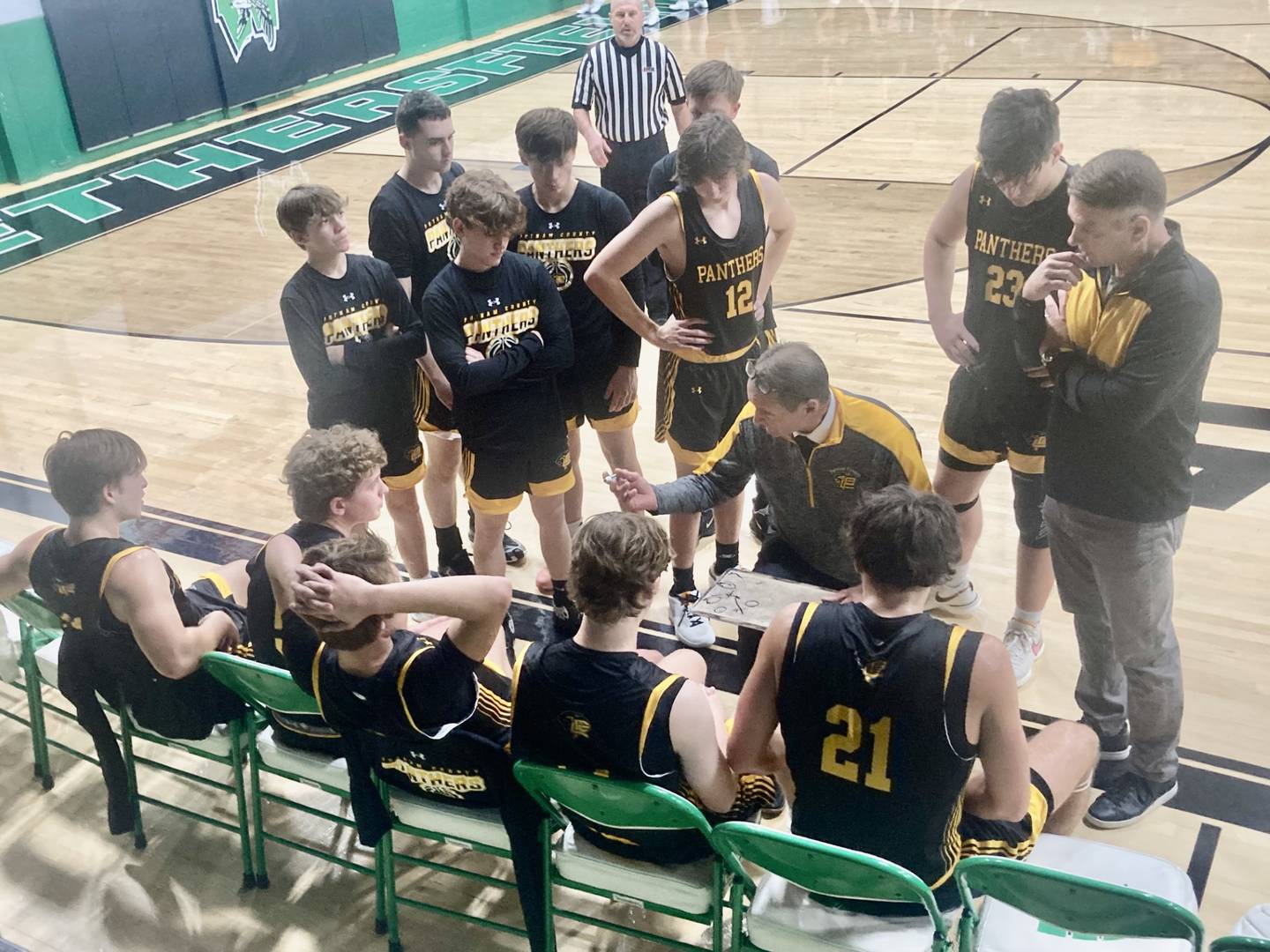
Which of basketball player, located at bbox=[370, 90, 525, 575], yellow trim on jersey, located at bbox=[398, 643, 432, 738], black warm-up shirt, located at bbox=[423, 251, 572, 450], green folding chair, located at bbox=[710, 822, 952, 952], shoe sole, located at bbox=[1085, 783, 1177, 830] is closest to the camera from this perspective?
green folding chair, located at bbox=[710, 822, 952, 952]

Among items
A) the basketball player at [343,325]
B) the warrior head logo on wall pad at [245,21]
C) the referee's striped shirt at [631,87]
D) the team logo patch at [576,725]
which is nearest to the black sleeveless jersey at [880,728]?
the team logo patch at [576,725]

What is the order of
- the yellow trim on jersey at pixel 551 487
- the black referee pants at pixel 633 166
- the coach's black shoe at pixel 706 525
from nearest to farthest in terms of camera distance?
1. the yellow trim on jersey at pixel 551 487
2. the coach's black shoe at pixel 706 525
3. the black referee pants at pixel 633 166

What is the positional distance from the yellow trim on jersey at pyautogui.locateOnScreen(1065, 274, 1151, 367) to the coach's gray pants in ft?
1.64

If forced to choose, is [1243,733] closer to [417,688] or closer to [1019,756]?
[1019,756]

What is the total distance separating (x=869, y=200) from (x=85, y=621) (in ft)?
27.0

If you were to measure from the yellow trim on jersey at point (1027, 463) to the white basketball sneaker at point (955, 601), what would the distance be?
26.9 inches

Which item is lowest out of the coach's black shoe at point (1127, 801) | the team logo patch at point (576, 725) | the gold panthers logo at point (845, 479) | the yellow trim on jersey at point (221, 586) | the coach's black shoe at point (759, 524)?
the coach's black shoe at point (1127, 801)

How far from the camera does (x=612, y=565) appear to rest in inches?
108

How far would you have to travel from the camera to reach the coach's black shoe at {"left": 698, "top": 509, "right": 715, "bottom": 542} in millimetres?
5504

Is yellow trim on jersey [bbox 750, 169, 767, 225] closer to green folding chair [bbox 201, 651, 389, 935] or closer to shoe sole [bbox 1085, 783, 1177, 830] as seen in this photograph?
shoe sole [bbox 1085, 783, 1177, 830]

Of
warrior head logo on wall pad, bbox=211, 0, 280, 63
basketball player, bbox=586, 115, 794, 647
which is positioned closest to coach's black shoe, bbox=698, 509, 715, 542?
basketball player, bbox=586, 115, 794, 647

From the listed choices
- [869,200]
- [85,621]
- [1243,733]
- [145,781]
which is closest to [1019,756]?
[1243,733]

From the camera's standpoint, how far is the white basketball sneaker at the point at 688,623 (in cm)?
478

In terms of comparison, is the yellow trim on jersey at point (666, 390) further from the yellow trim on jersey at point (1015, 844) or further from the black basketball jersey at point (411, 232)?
the yellow trim on jersey at point (1015, 844)
